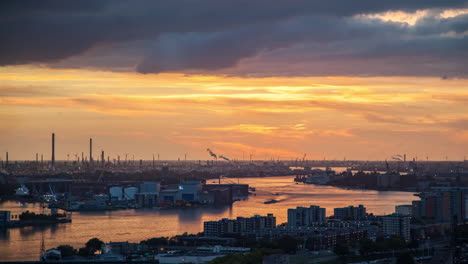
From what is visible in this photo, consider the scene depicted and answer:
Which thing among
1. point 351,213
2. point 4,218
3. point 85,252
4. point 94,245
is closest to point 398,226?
point 351,213

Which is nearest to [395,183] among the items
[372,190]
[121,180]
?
[372,190]

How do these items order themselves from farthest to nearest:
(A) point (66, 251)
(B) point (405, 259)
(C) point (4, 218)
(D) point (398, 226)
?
(C) point (4, 218), (D) point (398, 226), (A) point (66, 251), (B) point (405, 259)

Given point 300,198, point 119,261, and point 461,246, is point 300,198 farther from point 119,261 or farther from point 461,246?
point 119,261

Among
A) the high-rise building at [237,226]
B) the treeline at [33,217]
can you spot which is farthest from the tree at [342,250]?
the treeline at [33,217]

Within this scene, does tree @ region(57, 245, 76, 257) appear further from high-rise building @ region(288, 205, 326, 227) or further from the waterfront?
high-rise building @ region(288, 205, 326, 227)

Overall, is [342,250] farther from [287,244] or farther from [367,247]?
[287,244]

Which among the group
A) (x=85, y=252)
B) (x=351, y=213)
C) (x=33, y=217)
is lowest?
(x=85, y=252)
